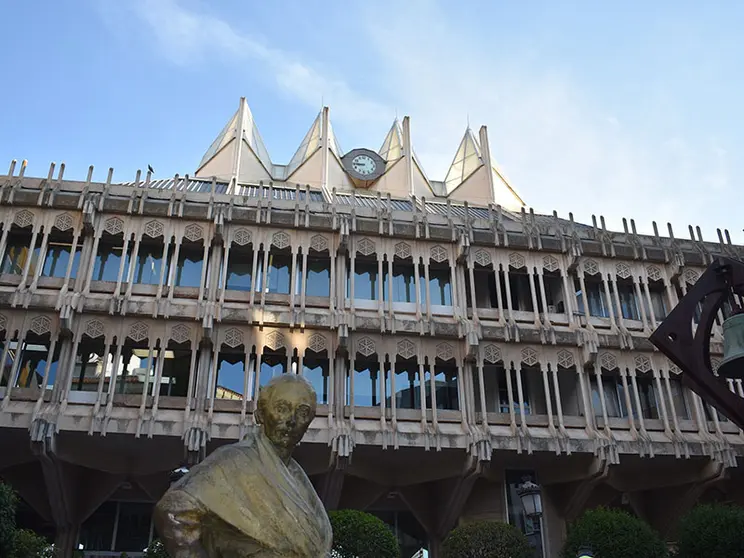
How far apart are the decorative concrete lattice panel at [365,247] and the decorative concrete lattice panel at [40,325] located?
1047 centimetres

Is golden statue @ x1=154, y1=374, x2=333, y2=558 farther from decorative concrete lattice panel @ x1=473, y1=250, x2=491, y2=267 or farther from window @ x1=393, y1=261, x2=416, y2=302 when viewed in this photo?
decorative concrete lattice panel @ x1=473, y1=250, x2=491, y2=267

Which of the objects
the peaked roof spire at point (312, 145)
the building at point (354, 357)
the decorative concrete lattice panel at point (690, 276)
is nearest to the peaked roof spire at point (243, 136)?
the peaked roof spire at point (312, 145)

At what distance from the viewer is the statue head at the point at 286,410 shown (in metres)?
2.98

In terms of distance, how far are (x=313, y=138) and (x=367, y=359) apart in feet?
66.2

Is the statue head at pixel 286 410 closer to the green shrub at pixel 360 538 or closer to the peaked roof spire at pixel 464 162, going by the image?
the green shrub at pixel 360 538

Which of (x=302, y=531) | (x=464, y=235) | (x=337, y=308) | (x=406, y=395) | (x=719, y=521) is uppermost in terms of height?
(x=464, y=235)

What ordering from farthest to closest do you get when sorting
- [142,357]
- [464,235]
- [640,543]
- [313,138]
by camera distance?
[313,138]
[464,235]
[142,357]
[640,543]

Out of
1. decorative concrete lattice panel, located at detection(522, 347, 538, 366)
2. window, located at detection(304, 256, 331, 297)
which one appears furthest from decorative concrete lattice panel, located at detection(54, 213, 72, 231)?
decorative concrete lattice panel, located at detection(522, 347, 538, 366)

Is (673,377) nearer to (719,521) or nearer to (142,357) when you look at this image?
(719,521)

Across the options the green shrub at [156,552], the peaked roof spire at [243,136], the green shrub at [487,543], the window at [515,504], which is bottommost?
→ the green shrub at [156,552]

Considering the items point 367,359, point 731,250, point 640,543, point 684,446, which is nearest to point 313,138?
point 367,359

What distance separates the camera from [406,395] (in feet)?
78.6

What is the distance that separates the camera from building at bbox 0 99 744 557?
71.1 feet

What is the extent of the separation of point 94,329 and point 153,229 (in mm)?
4040
